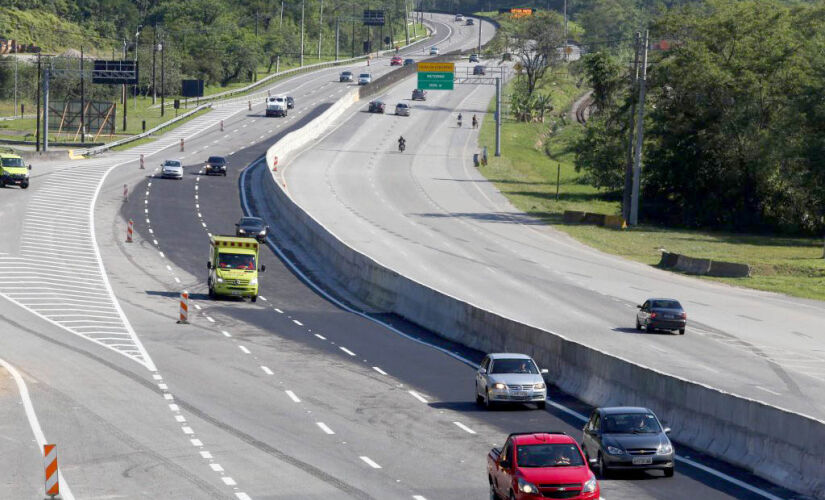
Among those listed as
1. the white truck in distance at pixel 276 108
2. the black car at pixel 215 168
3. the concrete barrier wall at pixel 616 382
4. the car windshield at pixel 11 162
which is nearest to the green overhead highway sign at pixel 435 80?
the white truck in distance at pixel 276 108

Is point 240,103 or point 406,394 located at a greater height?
point 240,103

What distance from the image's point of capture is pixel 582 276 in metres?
57.6

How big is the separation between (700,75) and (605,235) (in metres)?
15.7

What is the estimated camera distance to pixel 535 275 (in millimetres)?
56625

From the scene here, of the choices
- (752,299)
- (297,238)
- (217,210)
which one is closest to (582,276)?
(752,299)

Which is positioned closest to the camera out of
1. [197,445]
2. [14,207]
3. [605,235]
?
[197,445]

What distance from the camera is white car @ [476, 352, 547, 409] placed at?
28531 mm

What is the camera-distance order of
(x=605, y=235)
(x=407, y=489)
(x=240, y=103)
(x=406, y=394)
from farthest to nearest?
1. (x=240, y=103)
2. (x=605, y=235)
3. (x=406, y=394)
4. (x=407, y=489)

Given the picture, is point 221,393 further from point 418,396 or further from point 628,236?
point 628,236

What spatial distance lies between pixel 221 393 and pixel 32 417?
4.93 meters

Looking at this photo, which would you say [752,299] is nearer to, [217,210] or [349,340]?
[349,340]

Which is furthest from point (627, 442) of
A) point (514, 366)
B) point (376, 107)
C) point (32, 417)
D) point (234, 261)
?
point (376, 107)

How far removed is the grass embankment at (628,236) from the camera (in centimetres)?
6134

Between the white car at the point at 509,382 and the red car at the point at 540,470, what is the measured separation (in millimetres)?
8744
